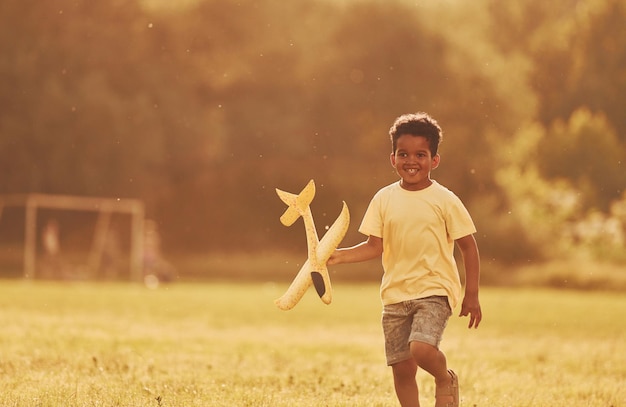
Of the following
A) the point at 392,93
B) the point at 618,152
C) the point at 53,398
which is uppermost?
the point at 392,93

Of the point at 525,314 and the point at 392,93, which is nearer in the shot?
the point at 525,314

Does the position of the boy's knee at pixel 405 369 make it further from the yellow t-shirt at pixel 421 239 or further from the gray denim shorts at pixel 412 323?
the yellow t-shirt at pixel 421 239

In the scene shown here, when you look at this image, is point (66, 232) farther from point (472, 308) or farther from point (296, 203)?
point (472, 308)

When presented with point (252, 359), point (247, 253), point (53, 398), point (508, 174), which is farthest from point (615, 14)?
point (53, 398)

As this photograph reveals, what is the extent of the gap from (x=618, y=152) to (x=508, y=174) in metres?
7.94

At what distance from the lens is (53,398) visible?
261 inches

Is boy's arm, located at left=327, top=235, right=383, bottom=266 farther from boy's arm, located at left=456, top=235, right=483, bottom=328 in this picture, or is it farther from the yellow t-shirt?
boy's arm, located at left=456, top=235, right=483, bottom=328

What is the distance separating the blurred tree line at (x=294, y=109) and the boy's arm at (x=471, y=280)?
26.0m

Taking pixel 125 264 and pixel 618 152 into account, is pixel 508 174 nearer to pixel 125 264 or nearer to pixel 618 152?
pixel 618 152

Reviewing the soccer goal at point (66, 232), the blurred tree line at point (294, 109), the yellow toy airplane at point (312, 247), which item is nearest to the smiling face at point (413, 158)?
the yellow toy airplane at point (312, 247)

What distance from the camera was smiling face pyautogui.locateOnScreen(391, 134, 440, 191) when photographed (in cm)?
582

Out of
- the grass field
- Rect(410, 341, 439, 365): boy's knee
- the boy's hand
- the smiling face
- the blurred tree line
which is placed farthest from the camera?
the blurred tree line

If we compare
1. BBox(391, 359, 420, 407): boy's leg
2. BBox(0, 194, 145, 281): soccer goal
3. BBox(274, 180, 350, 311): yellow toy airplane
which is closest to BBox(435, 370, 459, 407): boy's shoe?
BBox(391, 359, 420, 407): boy's leg

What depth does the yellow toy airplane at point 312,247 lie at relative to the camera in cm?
575
